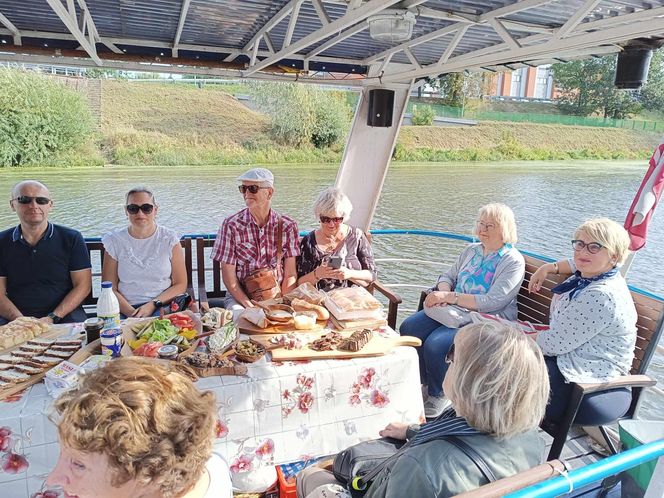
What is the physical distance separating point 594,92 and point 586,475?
77.6 ft

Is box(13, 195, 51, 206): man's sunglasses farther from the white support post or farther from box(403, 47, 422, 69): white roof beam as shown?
the white support post

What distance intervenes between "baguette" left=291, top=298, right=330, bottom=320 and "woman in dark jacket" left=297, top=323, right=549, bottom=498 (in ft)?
3.14

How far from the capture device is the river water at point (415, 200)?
10.2 metres

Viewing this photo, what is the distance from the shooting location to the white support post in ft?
15.4

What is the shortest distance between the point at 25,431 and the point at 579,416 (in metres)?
2.04

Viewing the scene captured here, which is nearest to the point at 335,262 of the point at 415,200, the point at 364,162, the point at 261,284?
the point at 261,284

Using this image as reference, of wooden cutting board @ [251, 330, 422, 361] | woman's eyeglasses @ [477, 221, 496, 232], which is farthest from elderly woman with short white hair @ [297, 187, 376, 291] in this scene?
wooden cutting board @ [251, 330, 422, 361]

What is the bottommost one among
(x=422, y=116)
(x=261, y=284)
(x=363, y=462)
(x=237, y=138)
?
(x=363, y=462)

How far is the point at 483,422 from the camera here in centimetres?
107

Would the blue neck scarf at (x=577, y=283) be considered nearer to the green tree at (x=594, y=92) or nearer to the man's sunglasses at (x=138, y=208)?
the man's sunglasses at (x=138, y=208)

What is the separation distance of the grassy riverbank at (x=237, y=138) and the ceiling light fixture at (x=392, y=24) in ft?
53.3

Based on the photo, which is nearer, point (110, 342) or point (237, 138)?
point (110, 342)

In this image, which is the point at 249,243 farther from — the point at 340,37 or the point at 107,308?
the point at 340,37

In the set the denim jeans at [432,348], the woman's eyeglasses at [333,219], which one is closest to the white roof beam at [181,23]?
the woman's eyeglasses at [333,219]
